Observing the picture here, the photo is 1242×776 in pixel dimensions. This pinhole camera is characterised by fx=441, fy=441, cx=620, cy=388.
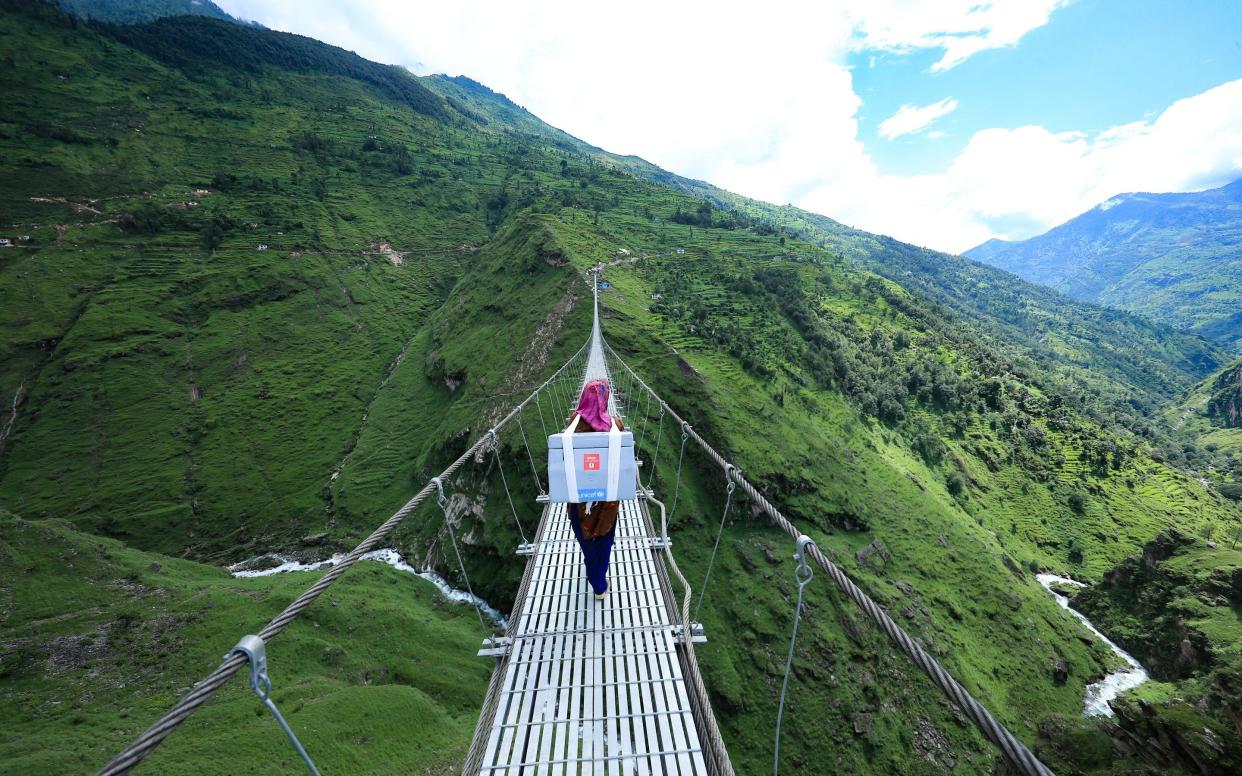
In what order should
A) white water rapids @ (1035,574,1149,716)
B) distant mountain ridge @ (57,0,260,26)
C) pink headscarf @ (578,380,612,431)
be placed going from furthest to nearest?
distant mountain ridge @ (57,0,260,26) < white water rapids @ (1035,574,1149,716) < pink headscarf @ (578,380,612,431)

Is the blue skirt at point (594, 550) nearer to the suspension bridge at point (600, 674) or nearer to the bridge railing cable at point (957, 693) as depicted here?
the suspension bridge at point (600, 674)

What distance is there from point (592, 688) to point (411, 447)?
29149 millimetres

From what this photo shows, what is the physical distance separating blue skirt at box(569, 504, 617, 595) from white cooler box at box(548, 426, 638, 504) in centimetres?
39

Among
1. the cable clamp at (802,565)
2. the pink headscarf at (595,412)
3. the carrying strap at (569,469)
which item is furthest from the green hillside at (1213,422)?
the carrying strap at (569,469)

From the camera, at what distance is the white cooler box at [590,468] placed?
5.06 meters

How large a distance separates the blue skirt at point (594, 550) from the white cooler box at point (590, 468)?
0.39 meters

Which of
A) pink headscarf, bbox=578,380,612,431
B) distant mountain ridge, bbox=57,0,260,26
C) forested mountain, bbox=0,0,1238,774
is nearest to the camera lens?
pink headscarf, bbox=578,380,612,431

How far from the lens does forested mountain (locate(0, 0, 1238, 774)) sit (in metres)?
13.9

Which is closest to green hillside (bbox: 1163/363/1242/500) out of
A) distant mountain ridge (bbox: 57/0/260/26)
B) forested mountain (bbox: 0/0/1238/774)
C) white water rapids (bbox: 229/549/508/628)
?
forested mountain (bbox: 0/0/1238/774)

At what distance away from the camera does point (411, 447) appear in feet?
99.8

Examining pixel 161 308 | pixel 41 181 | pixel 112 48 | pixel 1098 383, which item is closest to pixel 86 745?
pixel 161 308

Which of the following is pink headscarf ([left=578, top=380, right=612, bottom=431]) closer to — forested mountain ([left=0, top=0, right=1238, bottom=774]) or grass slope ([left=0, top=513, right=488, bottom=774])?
grass slope ([left=0, top=513, right=488, bottom=774])

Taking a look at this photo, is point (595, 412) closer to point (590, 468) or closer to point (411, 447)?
point (590, 468)

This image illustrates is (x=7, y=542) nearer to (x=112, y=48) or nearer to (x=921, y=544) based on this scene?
(x=921, y=544)
